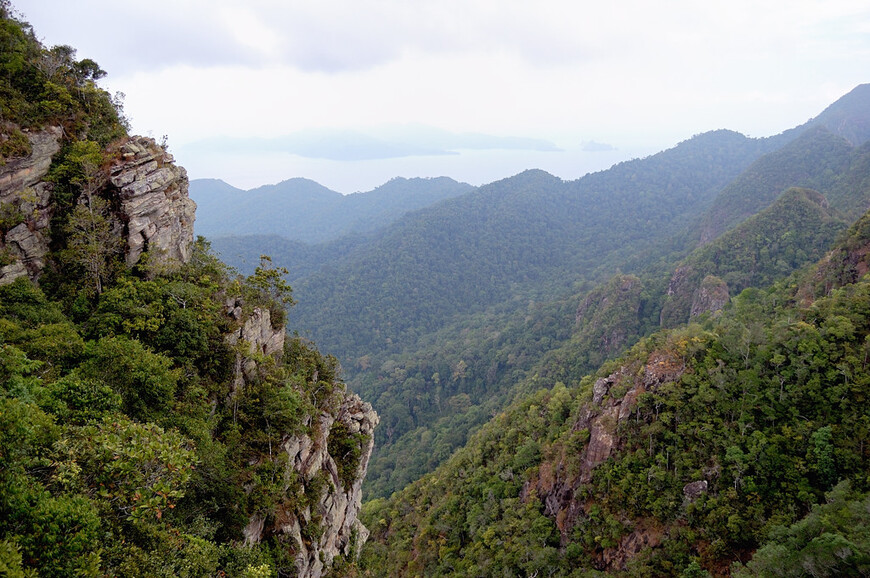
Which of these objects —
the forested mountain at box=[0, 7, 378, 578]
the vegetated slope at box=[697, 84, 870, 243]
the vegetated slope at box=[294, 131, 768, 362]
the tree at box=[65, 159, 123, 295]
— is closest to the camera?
the forested mountain at box=[0, 7, 378, 578]

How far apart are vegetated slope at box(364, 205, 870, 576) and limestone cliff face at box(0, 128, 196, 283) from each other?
2828cm

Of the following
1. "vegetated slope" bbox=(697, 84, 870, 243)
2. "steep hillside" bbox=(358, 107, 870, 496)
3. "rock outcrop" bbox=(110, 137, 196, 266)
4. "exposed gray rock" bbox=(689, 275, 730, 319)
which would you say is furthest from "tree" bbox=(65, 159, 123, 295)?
"vegetated slope" bbox=(697, 84, 870, 243)

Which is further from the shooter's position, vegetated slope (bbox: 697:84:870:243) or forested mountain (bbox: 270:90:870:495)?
vegetated slope (bbox: 697:84:870:243)

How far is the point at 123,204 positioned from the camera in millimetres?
19688

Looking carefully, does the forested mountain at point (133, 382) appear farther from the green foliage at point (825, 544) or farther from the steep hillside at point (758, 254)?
the steep hillside at point (758, 254)

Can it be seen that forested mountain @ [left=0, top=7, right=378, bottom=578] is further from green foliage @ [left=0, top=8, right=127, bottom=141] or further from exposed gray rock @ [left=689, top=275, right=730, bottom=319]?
exposed gray rock @ [left=689, top=275, right=730, bottom=319]

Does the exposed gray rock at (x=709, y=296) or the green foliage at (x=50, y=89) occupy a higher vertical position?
the green foliage at (x=50, y=89)

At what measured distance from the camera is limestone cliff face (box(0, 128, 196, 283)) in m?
16.6

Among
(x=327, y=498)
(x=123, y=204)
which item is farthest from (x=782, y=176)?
(x=123, y=204)

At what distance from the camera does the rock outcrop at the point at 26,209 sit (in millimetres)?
16281

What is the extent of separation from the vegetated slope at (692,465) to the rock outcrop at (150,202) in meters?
28.1

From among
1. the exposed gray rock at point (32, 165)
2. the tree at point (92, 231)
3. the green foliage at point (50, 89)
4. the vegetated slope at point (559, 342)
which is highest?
the green foliage at point (50, 89)

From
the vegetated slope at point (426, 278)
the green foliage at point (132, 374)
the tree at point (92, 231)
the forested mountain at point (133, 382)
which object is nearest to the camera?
the forested mountain at point (133, 382)

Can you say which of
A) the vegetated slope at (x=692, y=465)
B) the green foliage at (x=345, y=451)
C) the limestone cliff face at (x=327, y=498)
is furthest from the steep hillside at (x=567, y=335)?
the green foliage at (x=345, y=451)
